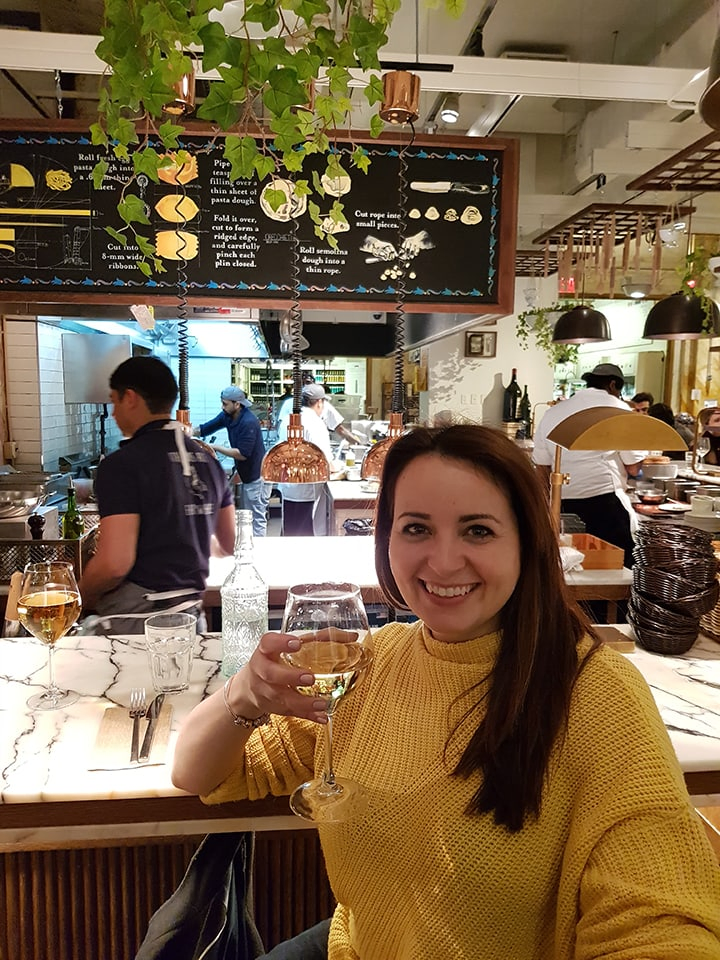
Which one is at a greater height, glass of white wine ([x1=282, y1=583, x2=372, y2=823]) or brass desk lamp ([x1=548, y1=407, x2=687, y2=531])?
brass desk lamp ([x1=548, y1=407, x2=687, y2=531])

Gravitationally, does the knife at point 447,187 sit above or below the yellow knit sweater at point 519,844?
above

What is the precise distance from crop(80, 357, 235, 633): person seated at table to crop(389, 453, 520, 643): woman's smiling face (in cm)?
154

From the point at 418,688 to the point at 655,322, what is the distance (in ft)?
17.5

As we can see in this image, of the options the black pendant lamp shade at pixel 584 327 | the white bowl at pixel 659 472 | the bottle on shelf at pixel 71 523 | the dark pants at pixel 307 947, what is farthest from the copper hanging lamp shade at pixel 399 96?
the white bowl at pixel 659 472

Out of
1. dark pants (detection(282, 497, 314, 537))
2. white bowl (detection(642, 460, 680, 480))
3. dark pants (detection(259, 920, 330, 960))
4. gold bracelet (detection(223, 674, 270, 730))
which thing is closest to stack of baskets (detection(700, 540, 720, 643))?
dark pants (detection(259, 920, 330, 960))

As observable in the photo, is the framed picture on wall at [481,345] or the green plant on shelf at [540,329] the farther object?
the framed picture on wall at [481,345]

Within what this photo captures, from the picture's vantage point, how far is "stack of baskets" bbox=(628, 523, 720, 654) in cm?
192

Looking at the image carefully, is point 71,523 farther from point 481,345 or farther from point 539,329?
point 539,329

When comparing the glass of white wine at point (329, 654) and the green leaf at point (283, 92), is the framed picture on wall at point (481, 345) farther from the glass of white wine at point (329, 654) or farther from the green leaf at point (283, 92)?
the glass of white wine at point (329, 654)

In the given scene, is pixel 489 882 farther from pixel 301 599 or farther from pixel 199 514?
pixel 199 514

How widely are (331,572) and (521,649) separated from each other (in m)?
1.97

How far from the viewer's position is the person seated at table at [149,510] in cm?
251

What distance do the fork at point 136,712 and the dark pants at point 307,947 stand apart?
481 millimetres

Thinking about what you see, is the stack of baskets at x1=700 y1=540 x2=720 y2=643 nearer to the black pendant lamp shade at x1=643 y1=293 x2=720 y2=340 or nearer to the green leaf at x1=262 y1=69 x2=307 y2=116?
the green leaf at x1=262 y1=69 x2=307 y2=116
